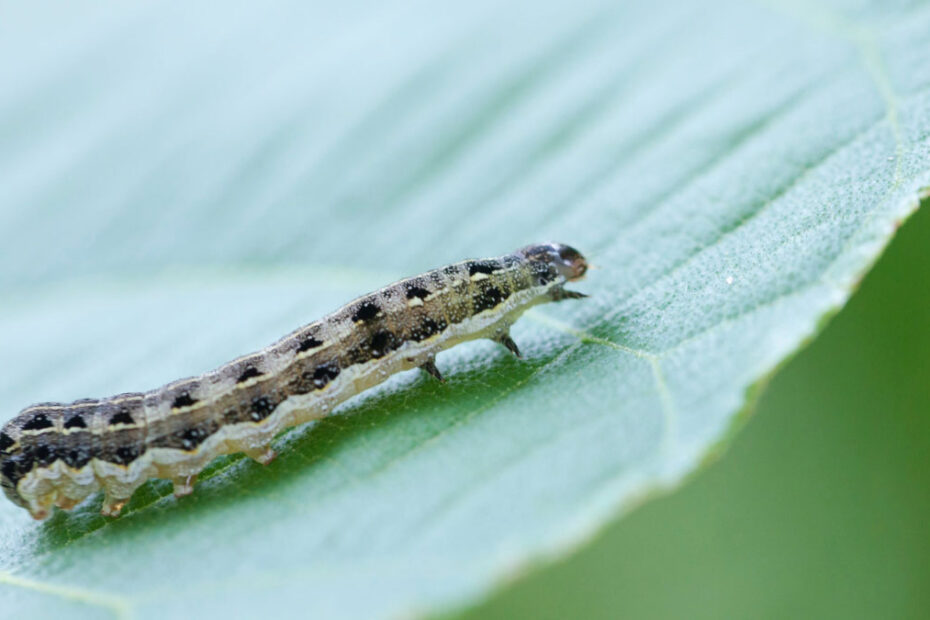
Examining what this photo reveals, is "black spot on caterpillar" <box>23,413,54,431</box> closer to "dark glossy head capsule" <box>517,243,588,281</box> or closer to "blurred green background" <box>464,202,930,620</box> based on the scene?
"dark glossy head capsule" <box>517,243,588,281</box>

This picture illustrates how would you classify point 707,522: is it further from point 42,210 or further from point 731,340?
point 42,210

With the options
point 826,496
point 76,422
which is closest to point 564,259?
point 826,496

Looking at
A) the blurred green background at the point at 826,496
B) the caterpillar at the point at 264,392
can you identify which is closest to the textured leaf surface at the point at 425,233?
the caterpillar at the point at 264,392

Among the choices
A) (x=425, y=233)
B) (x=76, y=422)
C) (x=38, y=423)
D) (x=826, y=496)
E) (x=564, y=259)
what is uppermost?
(x=425, y=233)

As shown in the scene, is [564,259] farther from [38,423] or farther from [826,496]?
[38,423]

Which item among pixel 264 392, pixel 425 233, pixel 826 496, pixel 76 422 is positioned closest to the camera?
pixel 264 392

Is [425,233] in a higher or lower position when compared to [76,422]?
higher

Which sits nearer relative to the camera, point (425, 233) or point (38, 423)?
point (38, 423)

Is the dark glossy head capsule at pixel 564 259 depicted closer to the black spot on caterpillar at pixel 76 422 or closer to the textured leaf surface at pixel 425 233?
the textured leaf surface at pixel 425 233
